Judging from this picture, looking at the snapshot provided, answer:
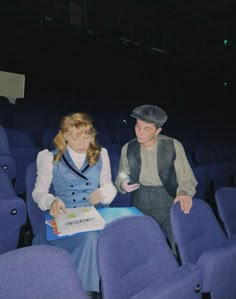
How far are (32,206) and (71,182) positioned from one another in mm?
274

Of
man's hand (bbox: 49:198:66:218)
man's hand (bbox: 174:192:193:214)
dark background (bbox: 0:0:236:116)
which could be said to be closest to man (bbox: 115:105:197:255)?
man's hand (bbox: 174:192:193:214)

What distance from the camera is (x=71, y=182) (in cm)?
197

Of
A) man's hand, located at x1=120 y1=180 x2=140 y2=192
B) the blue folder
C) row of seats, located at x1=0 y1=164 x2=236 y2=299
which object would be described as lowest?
row of seats, located at x1=0 y1=164 x2=236 y2=299

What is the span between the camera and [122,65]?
7.13 meters

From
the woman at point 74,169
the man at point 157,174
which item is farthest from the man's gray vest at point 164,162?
the woman at point 74,169

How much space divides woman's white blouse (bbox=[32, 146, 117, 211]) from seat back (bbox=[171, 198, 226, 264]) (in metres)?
0.47

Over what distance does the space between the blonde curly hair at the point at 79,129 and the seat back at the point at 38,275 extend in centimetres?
96

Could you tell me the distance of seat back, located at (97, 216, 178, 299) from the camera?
1242 mm

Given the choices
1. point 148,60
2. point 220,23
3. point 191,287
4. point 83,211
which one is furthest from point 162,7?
point 191,287

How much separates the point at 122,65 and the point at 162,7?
5.31 feet

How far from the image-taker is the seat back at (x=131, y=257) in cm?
124

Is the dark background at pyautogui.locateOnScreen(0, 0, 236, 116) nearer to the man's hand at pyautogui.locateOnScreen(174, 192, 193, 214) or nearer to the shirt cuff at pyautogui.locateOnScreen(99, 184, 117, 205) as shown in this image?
the shirt cuff at pyautogui.locateOnScreen(99, 184, 117, 205)

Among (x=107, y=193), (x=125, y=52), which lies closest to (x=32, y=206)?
(x=107, y=193)

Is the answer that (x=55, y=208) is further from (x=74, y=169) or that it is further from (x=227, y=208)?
A: (x=227, y=208)
